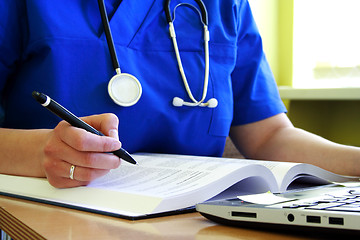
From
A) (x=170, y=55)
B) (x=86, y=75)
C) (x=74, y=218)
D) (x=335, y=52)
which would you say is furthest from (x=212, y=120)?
(x=335, y=52)

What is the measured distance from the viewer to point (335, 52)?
6.77 feet

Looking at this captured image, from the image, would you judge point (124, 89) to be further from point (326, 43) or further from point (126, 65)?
point (326, 43)

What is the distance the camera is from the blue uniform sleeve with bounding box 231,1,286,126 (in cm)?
115

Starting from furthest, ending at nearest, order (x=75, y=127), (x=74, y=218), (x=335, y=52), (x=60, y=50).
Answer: (x=335, y=52), (x=60, y=50), (x=75, y=127), (x=74, y=218)

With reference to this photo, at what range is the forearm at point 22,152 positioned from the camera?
66 cm

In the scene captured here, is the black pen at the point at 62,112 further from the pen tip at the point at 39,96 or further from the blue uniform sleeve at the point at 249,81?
the blue uniform sleeve at the point at 249,81

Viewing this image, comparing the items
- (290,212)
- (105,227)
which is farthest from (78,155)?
(290,212)

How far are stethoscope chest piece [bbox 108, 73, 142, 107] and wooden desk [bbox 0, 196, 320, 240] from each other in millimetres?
373

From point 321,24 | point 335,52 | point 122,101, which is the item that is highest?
point 321,24

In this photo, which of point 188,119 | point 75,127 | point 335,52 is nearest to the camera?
point 75,127

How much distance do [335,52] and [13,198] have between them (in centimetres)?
182

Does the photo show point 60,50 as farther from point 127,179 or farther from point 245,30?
point 245,30

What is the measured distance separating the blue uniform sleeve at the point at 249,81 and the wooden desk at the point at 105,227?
72 cm

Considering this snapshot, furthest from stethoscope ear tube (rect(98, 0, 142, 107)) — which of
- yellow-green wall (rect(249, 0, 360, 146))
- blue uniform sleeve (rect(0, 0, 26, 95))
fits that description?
yellow-green wall (rect(249, 0, 360, 146))
